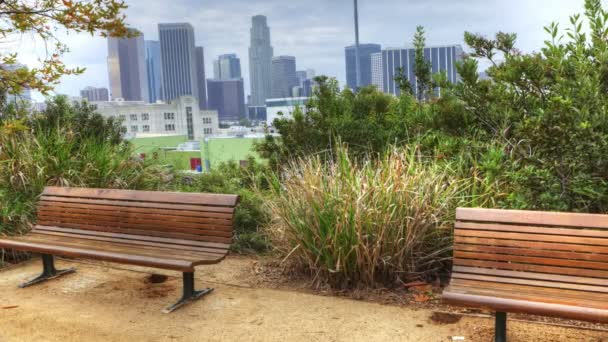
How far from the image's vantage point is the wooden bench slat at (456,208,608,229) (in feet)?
9.82

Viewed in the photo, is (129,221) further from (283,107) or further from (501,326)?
(283,107)

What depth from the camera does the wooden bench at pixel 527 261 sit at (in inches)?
110

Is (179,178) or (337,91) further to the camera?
(337,91)

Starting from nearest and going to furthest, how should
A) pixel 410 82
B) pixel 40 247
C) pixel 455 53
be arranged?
pixel 40 247, pixel 455 53, pixel 410 82

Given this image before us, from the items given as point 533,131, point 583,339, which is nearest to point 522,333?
point 583,339

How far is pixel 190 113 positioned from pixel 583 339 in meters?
34.7

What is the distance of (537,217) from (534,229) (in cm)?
7

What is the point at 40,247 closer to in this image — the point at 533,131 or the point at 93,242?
the point at 93,242

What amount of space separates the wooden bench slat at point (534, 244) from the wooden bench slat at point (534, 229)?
59mm

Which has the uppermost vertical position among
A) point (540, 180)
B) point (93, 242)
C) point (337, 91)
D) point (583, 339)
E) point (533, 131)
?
point (337, 91)

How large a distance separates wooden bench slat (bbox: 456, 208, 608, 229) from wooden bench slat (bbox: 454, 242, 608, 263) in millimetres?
153

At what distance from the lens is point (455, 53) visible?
18.4 feet

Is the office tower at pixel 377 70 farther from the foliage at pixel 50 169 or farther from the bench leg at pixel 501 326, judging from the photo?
the bench leg at pixel 501 326

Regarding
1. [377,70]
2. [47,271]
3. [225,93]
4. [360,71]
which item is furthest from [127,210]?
[225,93]
